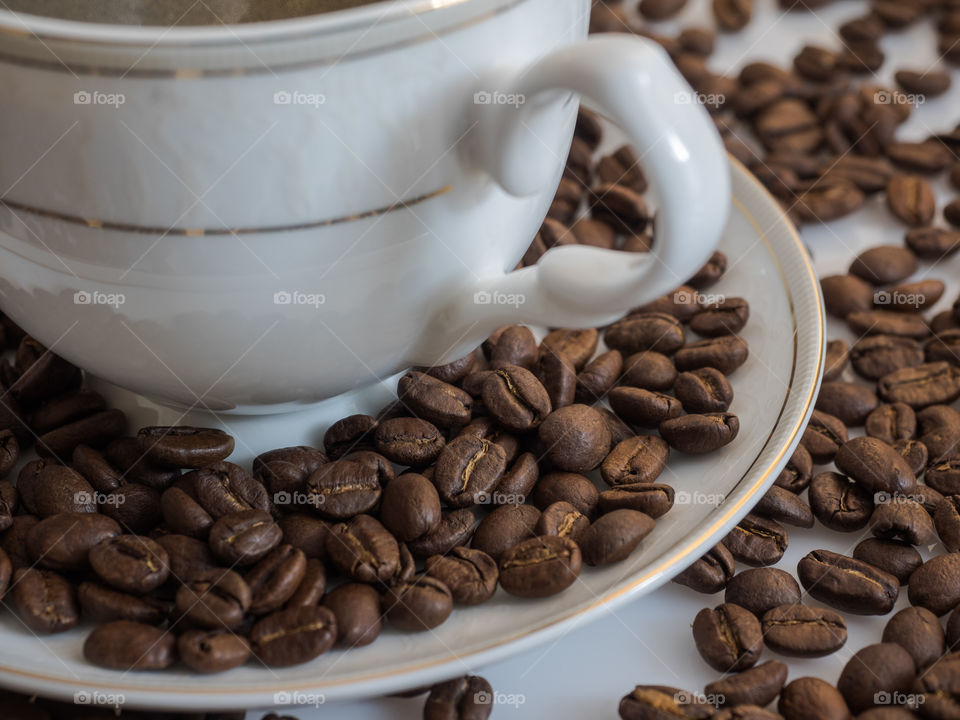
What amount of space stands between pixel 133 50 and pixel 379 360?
333 millimetres

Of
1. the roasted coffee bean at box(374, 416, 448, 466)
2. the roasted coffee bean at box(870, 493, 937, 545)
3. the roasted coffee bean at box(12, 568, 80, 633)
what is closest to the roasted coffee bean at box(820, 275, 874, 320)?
the roasted coffee bean at box(870, 493, 937, 545)

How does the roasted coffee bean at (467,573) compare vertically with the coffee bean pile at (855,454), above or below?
above

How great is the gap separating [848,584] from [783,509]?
3.6 inches

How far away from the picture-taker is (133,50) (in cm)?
63

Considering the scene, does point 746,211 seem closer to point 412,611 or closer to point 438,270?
point 438,270

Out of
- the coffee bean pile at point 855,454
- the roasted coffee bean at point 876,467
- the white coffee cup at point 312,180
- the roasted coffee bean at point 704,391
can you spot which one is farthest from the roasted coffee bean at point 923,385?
the white coffee cup at point 312,180

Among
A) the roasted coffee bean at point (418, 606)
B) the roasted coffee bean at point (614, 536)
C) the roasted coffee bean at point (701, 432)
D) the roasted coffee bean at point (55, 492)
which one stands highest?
the roasted coffee bean at point (55, 492)

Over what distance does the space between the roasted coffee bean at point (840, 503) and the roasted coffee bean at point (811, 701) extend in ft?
0.58

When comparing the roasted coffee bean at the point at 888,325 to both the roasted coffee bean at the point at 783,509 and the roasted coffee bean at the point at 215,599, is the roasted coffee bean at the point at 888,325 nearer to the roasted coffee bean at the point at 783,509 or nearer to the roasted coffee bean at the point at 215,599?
the roasted coffee bean at the point at 783,509

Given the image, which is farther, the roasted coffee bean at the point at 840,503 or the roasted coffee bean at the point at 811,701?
the roasted coffee bean at the point at 840,503

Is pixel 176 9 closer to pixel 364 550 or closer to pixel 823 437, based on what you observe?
pixel 364 550

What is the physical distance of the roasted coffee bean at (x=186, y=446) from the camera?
88cm

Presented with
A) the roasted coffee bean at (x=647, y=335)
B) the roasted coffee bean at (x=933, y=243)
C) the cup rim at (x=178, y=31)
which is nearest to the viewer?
the cup rim at (x=178, y=31)

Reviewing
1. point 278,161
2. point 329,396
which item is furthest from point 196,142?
point 329,396
